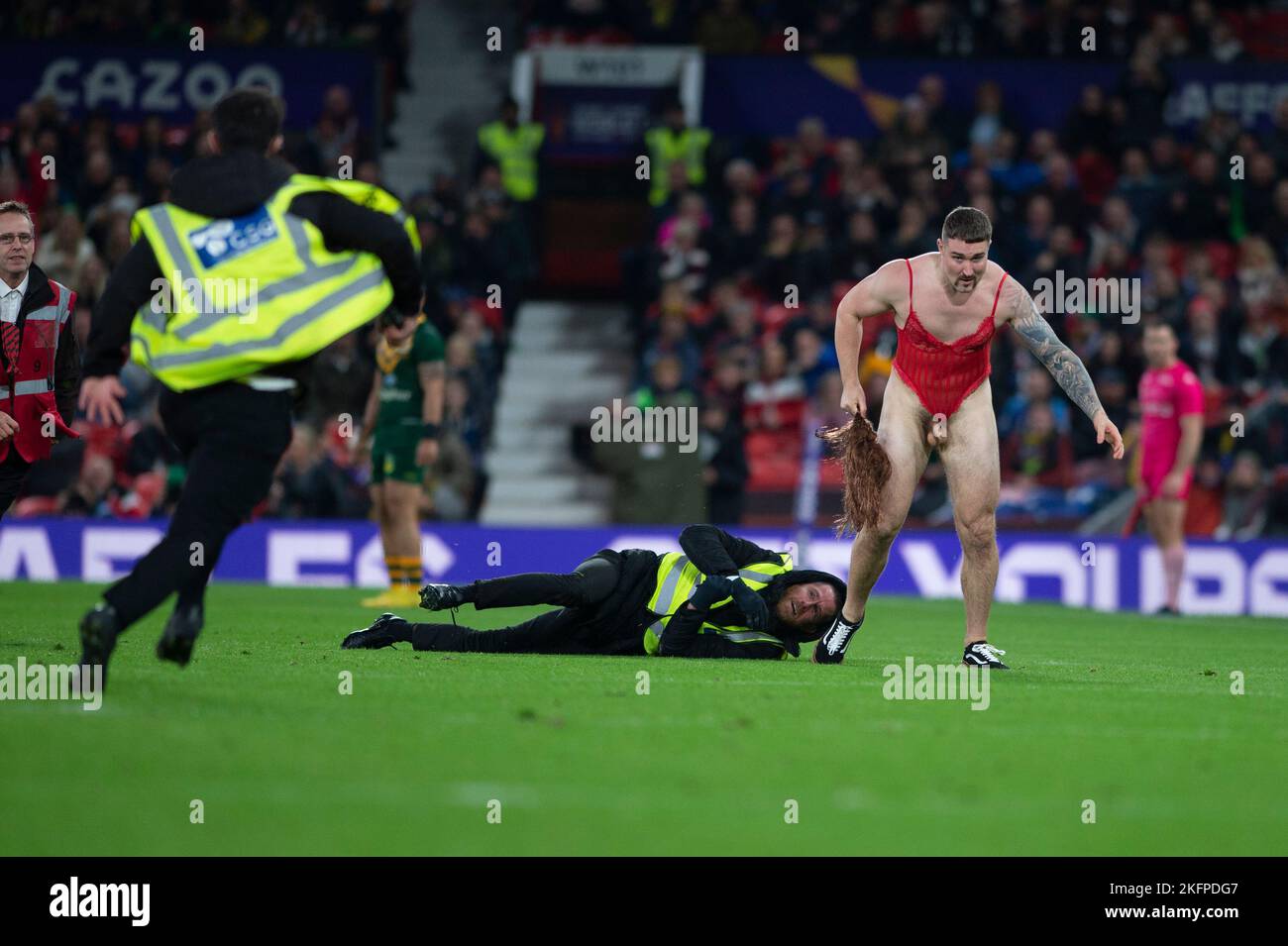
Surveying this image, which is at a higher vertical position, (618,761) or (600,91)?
(600,91)

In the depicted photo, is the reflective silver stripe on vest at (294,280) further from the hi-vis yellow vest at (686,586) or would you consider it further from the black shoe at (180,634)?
the hi-vis yellow vest at (686,586)

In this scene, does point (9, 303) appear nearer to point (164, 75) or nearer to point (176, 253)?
point (176, 253)

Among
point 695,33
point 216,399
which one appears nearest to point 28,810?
point 216,399

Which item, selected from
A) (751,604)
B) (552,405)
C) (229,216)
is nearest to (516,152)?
(552,405)

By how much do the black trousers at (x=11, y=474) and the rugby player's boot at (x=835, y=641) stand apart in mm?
4090

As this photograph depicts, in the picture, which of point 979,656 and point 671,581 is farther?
point 671,581

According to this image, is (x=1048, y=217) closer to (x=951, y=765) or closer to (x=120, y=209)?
(x=120, y=209)

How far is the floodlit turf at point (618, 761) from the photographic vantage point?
4.72 meters

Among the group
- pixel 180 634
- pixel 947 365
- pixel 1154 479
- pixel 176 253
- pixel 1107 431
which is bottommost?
pixel 1154 479

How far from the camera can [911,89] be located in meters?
22.4

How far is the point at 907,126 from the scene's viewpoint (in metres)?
21.1

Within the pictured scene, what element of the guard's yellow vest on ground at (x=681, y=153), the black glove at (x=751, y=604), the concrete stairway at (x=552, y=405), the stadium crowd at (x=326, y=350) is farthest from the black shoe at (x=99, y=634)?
the guard's yellow vest on ground at (x=681, y=153)

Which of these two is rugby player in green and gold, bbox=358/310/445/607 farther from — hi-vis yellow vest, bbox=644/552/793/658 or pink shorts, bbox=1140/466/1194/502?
pink shorts, bbox=1140/466/1194/502

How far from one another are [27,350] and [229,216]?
303 cm
